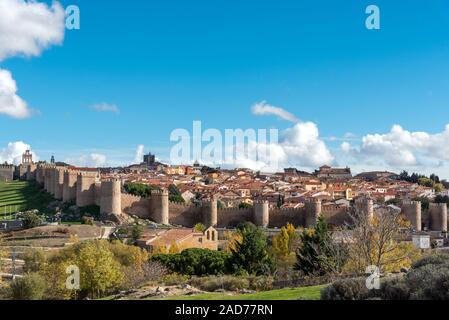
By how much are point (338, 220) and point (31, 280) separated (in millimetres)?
30835

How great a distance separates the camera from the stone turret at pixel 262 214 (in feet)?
154

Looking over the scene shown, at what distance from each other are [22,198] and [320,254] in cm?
4482

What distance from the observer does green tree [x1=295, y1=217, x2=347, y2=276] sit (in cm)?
2056

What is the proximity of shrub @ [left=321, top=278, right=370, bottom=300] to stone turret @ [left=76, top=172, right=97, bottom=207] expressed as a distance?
132ft

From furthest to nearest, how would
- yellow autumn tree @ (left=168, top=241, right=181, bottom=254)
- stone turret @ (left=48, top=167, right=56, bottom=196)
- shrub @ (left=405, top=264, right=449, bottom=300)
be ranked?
stone turret @ (left=48, top=167, right=56, bottom=196) → yellow autumn tree @ (left=168, top=241, right=181, bottom=254) → shrub @ (left=405, top=264, right=449, bottom=300)

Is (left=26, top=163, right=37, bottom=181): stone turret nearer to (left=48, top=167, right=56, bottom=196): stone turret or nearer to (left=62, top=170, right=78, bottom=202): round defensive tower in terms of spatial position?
(left=48, top=167, right=56, bottom=196): stone turret

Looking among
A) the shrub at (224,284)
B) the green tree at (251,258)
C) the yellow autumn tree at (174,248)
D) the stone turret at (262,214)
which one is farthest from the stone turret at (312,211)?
the shrub at (224,284)

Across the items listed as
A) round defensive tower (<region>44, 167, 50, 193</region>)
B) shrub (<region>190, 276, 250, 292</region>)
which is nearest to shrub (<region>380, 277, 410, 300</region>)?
shrub (<region>190, 276, 250, 292</region>)

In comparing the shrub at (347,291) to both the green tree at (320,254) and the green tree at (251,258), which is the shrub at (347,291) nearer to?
the green tree at (320,254)

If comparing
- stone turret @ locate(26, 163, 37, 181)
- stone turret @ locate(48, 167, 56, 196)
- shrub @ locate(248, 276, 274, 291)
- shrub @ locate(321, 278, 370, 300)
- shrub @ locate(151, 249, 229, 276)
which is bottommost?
shrub @ locate(151, 249, 229, 276)

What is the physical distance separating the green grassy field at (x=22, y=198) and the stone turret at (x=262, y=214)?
59.4 feet
